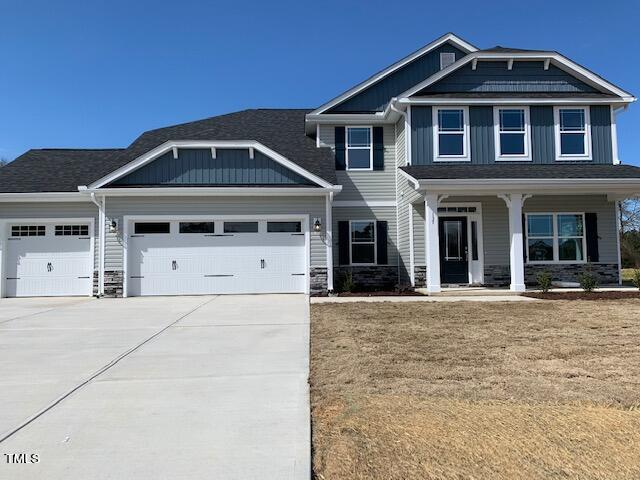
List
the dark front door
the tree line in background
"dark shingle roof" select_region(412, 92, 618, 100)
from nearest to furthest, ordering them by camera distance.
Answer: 1. "dark shingle roof" select_region(412, 92, 618, 100)
2. the dark front door
3. the tree line in background

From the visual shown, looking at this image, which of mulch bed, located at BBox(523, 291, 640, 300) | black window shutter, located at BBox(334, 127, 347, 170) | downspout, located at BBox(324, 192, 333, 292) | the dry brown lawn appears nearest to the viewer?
the dry brown lawn

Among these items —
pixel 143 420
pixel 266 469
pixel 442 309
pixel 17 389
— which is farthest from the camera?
pixel 442 309

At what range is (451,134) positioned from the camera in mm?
14680

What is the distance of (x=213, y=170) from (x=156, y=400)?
1027cm

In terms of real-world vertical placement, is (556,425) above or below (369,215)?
below

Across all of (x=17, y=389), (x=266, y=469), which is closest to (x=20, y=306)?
(x=17, y=389)

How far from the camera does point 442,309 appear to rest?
33.1 ft

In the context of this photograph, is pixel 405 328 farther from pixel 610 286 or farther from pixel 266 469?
pixel 610 286

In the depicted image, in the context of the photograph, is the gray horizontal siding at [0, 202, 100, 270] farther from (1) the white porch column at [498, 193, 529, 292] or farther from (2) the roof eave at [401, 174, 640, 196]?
(1) the white porch column at [498, 193, 529, 292]

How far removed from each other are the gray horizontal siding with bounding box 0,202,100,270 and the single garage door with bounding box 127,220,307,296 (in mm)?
1534

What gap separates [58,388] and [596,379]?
5.28 metres

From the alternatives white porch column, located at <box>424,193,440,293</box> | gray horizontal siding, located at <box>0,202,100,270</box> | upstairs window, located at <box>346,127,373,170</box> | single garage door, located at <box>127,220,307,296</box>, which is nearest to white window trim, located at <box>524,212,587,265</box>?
white porch column, located at <box>424,193,440,293</box>

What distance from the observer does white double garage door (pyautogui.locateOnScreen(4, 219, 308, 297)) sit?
45.0 ft

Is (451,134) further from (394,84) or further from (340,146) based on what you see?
(340,146)
